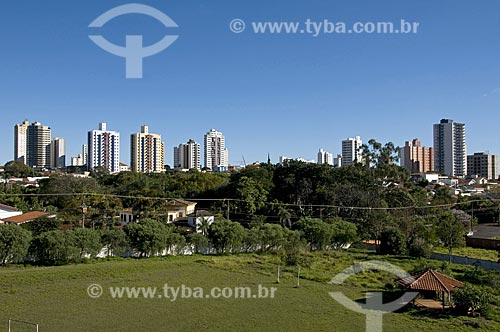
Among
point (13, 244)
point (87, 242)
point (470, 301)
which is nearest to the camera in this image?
point (470, 301)

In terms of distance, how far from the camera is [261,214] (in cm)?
3669

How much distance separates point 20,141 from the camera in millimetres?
101375

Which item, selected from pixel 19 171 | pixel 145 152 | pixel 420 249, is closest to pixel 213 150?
pixel 145 152

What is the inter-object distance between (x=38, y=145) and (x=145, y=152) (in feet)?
97.5

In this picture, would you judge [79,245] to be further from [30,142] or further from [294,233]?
[30,142]

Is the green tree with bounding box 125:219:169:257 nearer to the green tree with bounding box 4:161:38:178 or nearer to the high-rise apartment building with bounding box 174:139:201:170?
the green tree with bounding box 4:161:38:178

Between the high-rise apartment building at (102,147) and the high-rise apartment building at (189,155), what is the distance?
56.0 ft

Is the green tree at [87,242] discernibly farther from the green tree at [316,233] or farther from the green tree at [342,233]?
the green tree at [342,233]

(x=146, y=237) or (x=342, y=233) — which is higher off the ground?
(x=146, y=237)

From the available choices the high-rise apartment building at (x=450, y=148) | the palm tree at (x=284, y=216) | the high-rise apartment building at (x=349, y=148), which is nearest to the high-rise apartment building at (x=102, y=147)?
the high-rise apartment building at (x=349, y=148)

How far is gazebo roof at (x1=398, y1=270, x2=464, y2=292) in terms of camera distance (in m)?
15.6

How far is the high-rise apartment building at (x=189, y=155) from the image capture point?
10685 centimetres

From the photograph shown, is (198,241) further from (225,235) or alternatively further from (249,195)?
(249,195)

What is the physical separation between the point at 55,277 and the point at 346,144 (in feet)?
246
